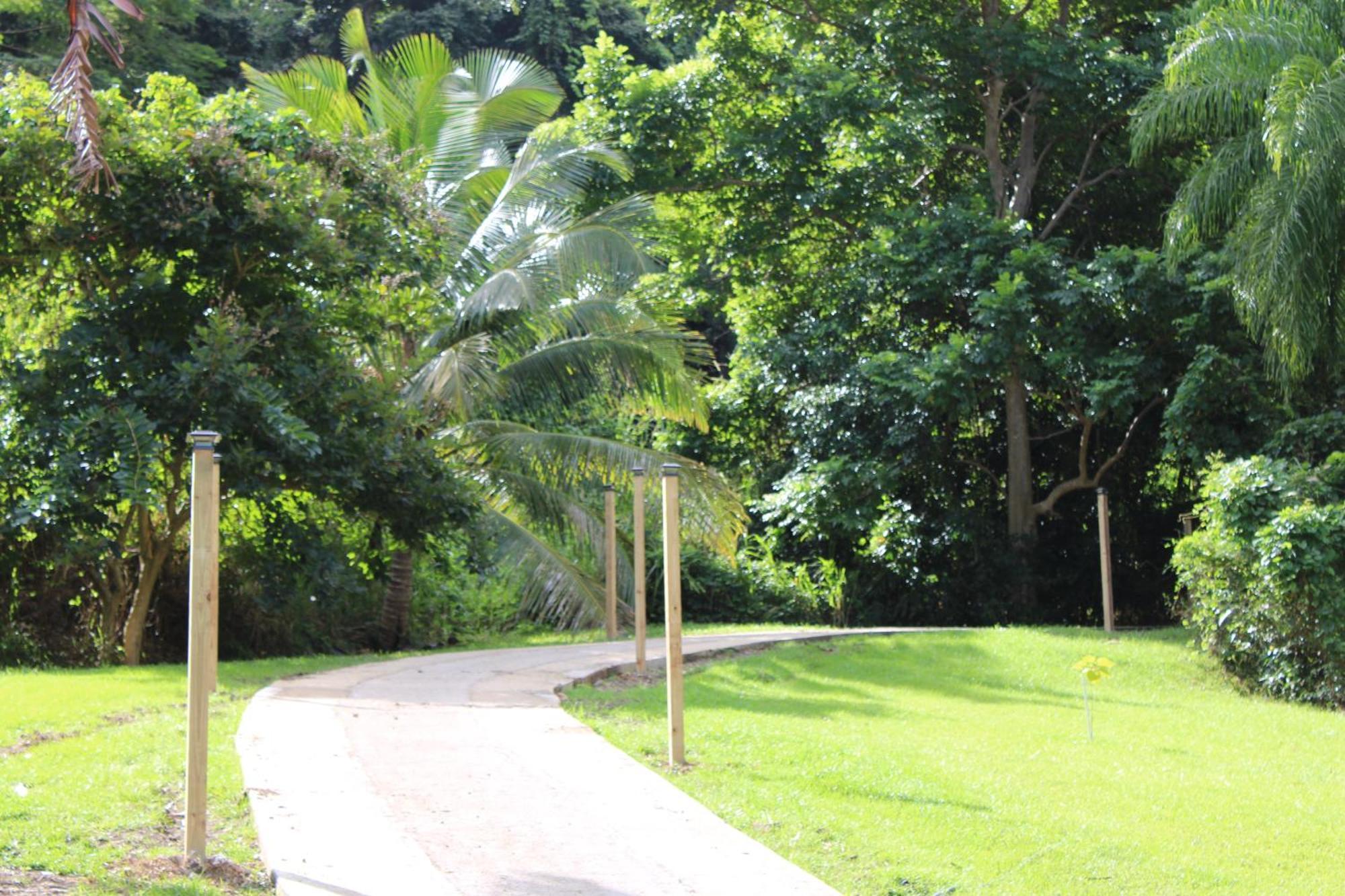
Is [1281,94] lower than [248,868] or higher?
higher

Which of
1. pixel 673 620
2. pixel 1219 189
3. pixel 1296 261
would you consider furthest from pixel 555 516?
pixel 673 620

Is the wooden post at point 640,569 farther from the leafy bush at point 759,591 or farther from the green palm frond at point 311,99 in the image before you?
the leafy bush at point 759,591

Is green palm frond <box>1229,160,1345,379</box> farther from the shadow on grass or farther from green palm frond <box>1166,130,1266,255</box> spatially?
the shadow on grass

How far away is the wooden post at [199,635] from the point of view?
18.6ft

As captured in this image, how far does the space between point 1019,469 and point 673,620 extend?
52.0ft

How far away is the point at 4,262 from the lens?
557 inches

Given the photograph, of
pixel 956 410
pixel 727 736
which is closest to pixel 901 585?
pixel 956 410

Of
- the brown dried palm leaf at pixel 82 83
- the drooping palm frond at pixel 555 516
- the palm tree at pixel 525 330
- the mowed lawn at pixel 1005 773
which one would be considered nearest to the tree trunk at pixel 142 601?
the palm tree at pixel 525 330

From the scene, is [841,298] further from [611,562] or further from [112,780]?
[112,780]

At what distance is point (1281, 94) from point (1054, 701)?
6478 mm

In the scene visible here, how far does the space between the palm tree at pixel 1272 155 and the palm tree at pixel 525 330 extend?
6909 mm

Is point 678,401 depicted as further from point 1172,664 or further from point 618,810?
point 618,810

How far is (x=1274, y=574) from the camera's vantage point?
47.2 feet

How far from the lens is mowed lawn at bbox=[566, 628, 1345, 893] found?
6246 millimetres
